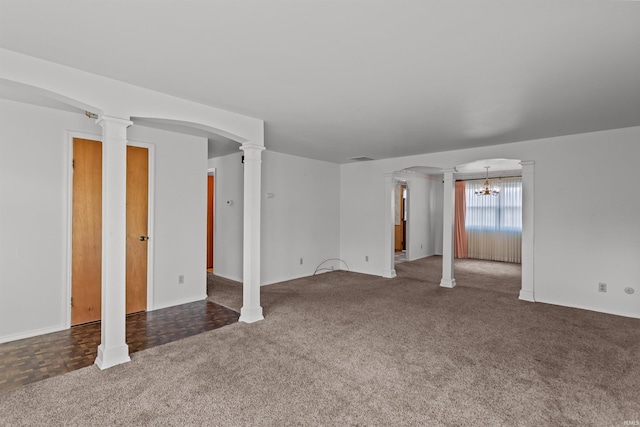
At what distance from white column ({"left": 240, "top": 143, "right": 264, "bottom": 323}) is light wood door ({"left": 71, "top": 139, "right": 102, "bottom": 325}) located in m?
1.75

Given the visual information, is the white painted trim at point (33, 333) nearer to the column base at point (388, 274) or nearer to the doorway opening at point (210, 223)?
the doorway opening at point (210, 223)

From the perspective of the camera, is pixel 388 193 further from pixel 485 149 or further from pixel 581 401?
pixel 581 401

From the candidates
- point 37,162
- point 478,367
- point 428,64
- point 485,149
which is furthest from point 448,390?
point 37,162

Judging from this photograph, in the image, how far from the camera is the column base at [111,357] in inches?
105

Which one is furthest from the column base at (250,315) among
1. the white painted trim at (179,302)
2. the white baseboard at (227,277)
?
the white baseboard at (227,277)

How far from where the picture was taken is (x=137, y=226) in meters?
4.19

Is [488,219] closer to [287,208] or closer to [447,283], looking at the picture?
[447,283]

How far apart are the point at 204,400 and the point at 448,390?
5.88 feet

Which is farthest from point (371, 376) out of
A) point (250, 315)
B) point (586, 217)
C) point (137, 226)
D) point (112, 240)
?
point (586, 217)

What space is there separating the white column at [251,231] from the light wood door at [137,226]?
1467 millimetres

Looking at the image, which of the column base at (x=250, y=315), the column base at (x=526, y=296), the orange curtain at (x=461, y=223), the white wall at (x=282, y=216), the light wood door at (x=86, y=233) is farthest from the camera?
the orange curtain at (x=461, y=223)

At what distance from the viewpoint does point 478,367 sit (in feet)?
8.91

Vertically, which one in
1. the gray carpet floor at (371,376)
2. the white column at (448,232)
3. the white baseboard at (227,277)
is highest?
the white column at (448,232)

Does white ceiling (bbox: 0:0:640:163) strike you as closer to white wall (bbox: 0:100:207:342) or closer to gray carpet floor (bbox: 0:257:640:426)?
white wall (bbox: 0:100:207:342)
